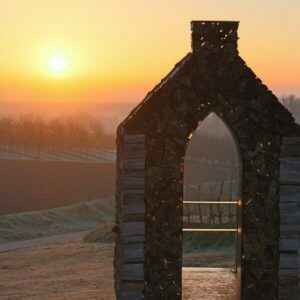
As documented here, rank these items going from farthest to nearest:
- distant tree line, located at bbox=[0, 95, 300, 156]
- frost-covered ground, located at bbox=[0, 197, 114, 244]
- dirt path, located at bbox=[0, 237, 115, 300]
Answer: distant tree line, located at bbox=[0, 95, 300, 156], frost-covered ground, located at bbox=[0, 197, 114, 244], dirt path, located at bbox=[0, 237, 115, 300]

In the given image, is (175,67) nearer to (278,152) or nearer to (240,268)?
(278,152)

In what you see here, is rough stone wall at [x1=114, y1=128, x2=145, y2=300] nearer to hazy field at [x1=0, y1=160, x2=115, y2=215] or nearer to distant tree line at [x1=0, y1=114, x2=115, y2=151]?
hazy field at [x1=0, y1=160, x2=115, y2=215]

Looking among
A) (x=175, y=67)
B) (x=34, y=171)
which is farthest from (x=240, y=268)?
(x=34, y=171)

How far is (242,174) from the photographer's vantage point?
10.8m

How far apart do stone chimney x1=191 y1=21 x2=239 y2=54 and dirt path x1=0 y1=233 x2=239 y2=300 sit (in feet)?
15.2

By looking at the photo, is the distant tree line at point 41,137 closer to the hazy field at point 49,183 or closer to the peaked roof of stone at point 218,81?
the hazy field at point 49,183

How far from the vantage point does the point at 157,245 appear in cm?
1070

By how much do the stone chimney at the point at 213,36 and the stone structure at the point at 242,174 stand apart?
2 cm

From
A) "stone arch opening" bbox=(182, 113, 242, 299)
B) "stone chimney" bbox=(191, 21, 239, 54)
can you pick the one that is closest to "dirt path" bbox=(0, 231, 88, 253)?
"stone arch opening" bbox=(182, 113, 242, 299)

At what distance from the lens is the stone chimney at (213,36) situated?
10.7m

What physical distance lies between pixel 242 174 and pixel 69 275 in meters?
11.4

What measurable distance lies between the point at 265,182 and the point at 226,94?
1637 mm

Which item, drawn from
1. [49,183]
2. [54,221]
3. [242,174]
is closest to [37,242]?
[54,221]

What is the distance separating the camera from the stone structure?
419 inches
